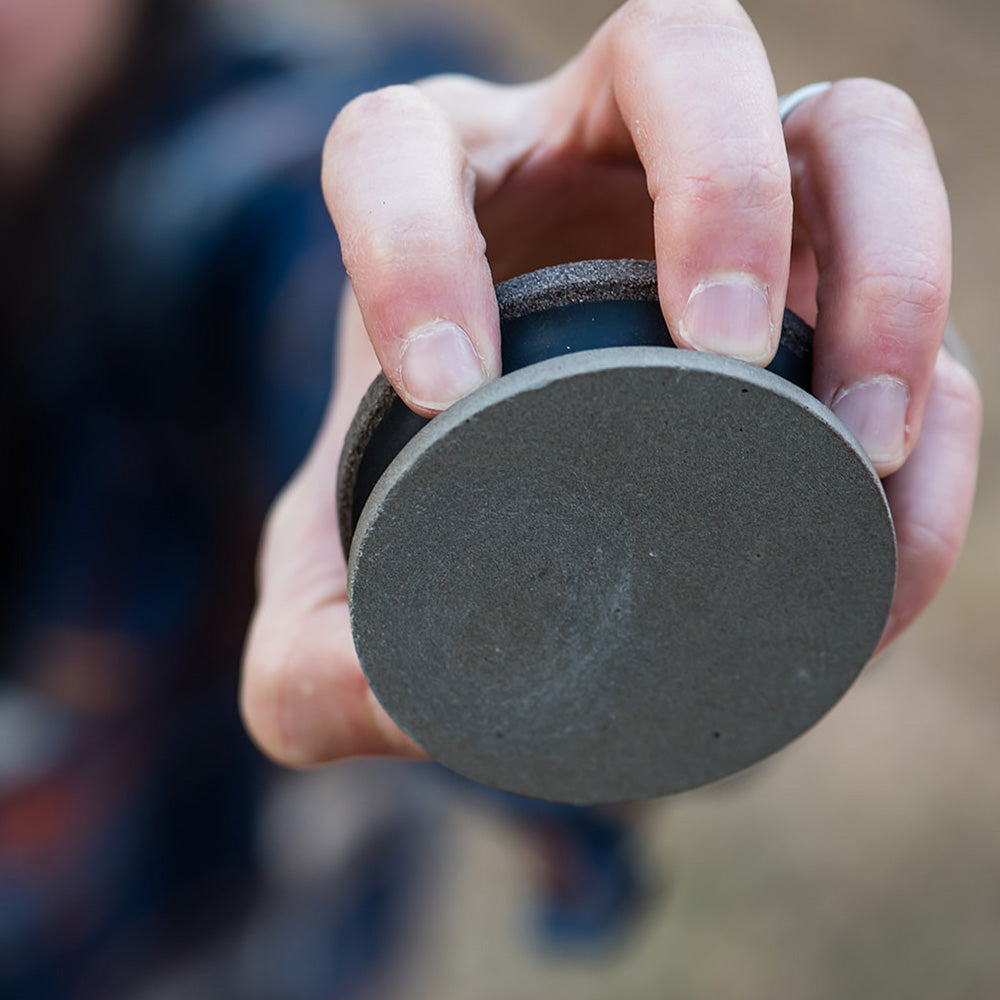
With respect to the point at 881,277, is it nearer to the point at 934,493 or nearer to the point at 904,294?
the point at 904,294

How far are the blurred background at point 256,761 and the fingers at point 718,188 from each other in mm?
593

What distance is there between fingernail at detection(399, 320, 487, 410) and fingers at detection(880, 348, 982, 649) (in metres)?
0.33

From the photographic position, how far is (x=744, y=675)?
2.08 ft

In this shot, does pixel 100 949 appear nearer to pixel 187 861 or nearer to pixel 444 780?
pixel 187 861

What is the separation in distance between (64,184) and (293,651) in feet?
2.90

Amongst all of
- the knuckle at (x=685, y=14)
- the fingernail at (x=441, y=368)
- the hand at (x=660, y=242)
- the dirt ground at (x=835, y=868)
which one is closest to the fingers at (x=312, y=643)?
the hand at (x=660, y=242)

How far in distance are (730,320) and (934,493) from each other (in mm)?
244

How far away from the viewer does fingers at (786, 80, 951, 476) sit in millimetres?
647

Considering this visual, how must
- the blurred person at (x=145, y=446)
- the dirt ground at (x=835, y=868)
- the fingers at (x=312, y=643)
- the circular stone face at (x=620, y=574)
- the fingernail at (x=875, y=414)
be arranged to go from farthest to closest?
the dirt ground at (x=835, y=868) → the blurred person at (x=145, y=446) → the fingers at (x=312, y=643) → the fingernail at (x=875, y=414) → the circular stone face at (x=620, y=574)

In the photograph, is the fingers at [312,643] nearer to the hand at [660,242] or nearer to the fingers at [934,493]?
the hand at [660,242]

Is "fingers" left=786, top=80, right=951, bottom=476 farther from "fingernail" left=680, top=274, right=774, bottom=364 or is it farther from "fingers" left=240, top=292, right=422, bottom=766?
"fingers" left=240, top=292, right=422, bottom=766

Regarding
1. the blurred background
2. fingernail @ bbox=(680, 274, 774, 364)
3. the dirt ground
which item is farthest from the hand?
the dirt ground

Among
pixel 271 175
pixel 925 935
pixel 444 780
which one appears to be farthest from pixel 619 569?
pixel 925 935

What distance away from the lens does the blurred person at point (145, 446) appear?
4.13ft
